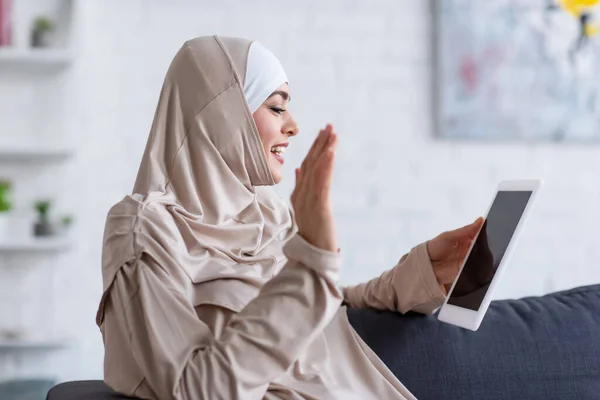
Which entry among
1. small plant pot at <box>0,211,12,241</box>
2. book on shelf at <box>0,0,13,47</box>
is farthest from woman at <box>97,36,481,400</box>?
book on shelf at <box>0,0,13,47</box>

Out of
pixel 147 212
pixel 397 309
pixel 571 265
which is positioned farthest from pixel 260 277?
pixel 571 265

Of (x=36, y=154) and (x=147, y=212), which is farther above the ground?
(x=147, y=212)

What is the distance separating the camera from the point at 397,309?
5.59ft

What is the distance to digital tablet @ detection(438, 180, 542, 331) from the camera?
4.67 ft

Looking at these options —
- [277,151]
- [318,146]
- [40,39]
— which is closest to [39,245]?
[40,39]

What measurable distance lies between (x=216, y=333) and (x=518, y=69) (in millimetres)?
2194

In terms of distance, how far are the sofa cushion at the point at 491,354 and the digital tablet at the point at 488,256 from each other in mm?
116

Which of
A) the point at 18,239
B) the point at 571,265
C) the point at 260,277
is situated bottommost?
the point at 571,265

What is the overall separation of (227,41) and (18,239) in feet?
4.96

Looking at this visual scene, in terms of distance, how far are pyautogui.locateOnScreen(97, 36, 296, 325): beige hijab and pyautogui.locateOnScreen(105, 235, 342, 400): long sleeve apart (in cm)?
12

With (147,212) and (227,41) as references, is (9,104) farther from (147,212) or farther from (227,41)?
(147,212)

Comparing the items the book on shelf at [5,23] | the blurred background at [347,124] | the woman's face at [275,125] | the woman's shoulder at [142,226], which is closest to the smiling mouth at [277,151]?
the woman's face at [275,125]

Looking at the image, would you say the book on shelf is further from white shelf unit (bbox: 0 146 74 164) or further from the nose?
the nose

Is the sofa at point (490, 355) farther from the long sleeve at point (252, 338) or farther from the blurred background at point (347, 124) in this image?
the blurred background at point (347, 124)
